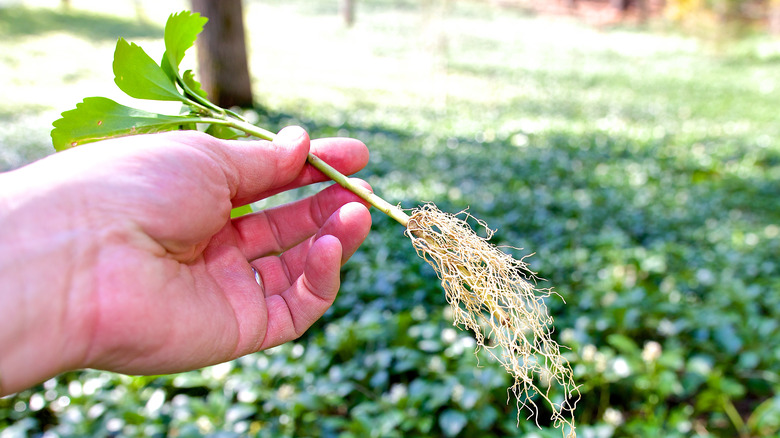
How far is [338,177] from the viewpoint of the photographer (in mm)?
→ 1590

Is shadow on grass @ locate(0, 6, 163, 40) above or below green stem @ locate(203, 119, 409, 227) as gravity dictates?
below

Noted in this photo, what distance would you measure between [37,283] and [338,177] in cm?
78

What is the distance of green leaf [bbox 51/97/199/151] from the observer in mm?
1461

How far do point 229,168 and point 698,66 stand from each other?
17.7 meters

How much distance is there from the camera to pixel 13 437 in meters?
2.15

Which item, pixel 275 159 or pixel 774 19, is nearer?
pixel 275 159

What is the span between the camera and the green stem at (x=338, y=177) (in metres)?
1.53

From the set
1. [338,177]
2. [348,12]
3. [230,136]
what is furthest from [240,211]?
[348,12]

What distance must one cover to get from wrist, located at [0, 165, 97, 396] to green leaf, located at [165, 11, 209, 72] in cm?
59

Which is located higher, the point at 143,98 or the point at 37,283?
the point at 143,98

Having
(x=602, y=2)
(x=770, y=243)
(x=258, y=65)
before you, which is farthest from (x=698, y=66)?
(x=770, y=243)

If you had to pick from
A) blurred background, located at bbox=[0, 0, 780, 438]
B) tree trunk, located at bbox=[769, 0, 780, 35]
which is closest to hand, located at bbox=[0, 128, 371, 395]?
blurred background, located at bbox=[0, 0, 780, 438]

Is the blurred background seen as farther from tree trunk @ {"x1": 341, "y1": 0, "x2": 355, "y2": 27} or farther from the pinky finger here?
tree trunk @ {"x1": 341, "y1": 0, "x2": 355, "y2": 27}

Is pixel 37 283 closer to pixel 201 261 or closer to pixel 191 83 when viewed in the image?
pixel 201 261
